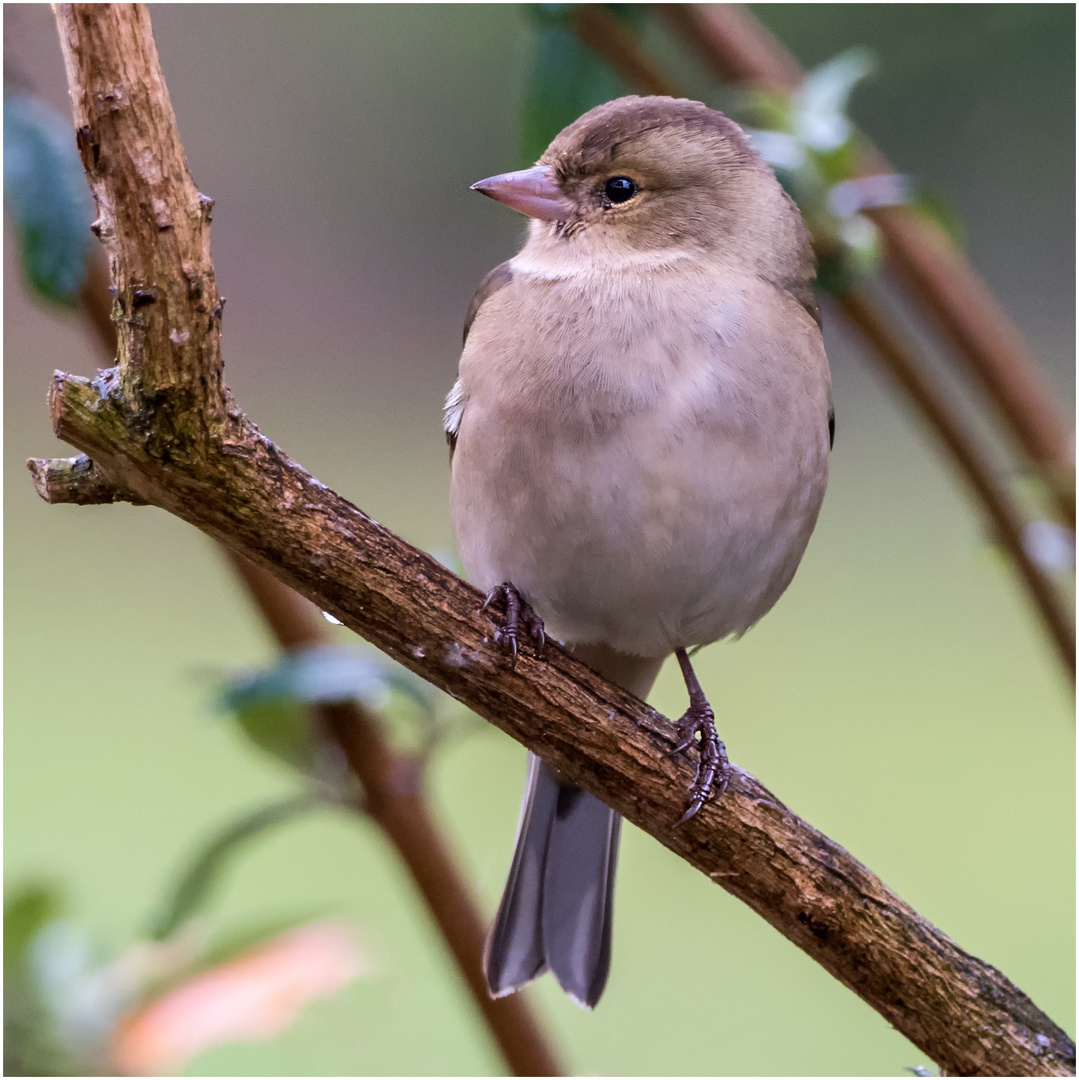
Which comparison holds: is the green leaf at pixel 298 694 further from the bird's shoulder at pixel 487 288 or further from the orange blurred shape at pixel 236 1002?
the bird's shoulder at pixel 487 288

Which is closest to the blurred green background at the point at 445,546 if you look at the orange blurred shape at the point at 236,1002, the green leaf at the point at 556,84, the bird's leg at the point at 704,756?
the green leaf at the point at 556,84

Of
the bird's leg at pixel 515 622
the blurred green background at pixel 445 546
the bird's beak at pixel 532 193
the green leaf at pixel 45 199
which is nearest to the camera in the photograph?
the bird's leg at pixel 515 622

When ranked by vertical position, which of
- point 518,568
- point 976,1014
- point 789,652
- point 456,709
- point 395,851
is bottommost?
point 976,1014

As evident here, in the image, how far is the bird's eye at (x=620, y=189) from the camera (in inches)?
64.4

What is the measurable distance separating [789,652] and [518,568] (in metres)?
2.98

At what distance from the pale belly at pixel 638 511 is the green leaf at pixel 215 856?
36cm

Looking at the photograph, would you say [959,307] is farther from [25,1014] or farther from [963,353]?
[25,1014]

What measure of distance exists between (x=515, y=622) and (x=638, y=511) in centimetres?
22

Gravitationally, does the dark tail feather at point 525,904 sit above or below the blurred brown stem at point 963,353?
below

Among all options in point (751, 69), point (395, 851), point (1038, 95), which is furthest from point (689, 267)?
point (1038, 95)

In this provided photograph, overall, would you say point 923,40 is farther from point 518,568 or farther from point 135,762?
point 135,762

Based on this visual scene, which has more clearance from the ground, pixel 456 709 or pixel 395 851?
pixel 456 709

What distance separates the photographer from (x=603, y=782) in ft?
4.23

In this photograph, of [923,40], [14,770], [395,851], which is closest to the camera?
[395,851]
